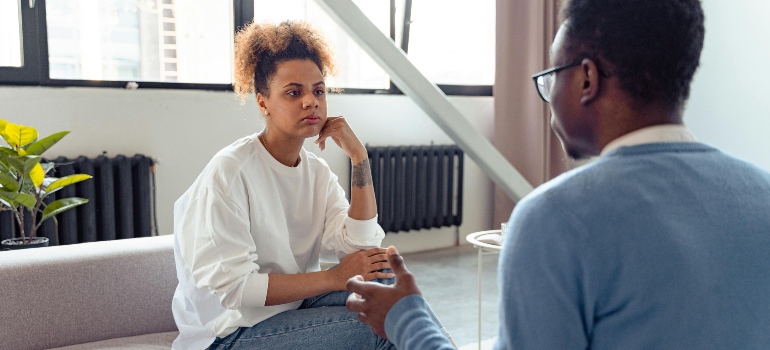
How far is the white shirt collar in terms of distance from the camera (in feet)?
2.22

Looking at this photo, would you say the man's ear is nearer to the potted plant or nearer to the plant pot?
the potted plant

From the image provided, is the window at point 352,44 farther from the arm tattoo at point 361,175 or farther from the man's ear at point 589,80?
the man's ear at point 589,80

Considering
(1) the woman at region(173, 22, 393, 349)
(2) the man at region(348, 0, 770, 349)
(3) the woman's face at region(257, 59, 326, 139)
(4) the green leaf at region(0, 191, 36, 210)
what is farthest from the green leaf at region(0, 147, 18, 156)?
(2) the man at region(348, 0, 770, 349)

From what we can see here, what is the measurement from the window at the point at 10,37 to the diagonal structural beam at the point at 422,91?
2.85 meters

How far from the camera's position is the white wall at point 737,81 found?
11.2 ft

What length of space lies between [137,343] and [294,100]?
698mm

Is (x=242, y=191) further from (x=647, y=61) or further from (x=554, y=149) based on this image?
(x=554, y=149)

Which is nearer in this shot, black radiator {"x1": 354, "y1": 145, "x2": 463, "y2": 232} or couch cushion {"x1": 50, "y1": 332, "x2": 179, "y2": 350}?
couch cushion {"x1": 50, "y1": 332, "x2": 179, "y2": 350}

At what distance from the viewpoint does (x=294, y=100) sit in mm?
1596

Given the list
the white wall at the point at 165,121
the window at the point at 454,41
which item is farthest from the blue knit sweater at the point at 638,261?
the window at the point at 454,41

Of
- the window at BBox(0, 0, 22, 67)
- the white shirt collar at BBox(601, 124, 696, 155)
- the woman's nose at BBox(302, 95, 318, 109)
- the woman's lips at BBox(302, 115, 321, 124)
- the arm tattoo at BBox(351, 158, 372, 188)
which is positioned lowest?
the arm tattoo at BBox(351, 158, 372, 188)

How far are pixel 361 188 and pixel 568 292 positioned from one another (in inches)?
42.7

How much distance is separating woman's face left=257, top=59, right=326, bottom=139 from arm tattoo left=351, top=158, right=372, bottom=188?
16 cm

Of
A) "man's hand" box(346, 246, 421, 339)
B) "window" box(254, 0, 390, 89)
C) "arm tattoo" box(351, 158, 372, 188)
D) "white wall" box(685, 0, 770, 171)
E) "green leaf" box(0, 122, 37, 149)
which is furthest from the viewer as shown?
"window" box(254, 0, 390, 89)
